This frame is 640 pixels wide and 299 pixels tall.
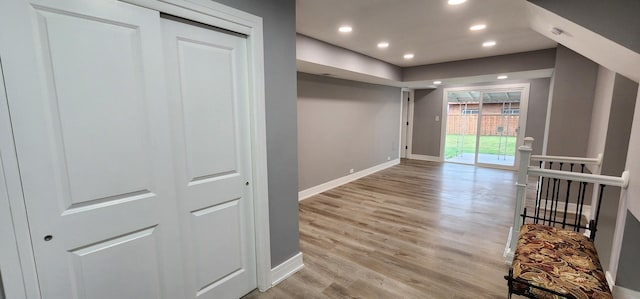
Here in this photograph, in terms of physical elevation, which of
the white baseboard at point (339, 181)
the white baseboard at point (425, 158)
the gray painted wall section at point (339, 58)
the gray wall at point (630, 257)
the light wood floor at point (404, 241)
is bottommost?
the light wood floor at point (404, 241)

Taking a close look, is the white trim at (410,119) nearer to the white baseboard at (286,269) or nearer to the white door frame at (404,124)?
the white door frame at (404,124)

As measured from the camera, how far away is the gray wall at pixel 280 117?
1995 millimetres

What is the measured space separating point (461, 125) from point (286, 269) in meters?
7.01

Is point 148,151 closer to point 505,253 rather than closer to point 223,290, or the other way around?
point 223,290

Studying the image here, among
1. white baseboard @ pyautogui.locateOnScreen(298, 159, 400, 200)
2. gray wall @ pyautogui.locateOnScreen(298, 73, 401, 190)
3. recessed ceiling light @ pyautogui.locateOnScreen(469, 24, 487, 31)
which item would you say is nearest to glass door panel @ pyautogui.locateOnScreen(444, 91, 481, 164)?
gray wall @ pyautogui.locateOnScreen(298, 73, 401, 190)

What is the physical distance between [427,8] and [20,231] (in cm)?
307

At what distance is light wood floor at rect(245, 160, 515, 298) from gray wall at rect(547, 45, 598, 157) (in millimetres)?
1139

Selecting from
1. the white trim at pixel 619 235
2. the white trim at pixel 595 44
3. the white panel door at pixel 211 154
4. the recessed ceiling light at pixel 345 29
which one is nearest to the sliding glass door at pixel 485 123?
the white trim at pixel 595 44

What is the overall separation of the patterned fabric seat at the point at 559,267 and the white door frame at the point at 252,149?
164cm

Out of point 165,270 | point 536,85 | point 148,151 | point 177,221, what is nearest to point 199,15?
point 148,151

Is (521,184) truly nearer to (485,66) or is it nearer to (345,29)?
(345,29)

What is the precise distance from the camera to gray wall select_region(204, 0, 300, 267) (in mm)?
1995

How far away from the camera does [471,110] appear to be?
7379mm

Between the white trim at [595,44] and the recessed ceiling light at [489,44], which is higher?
the recessed ceiling light at [489,44]
